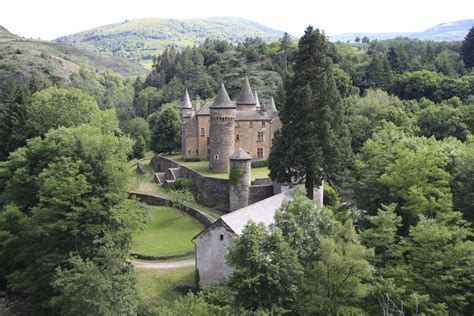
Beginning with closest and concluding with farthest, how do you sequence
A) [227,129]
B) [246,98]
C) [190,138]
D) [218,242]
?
[218,242] → [227,129] → [246,98] → [190,138]

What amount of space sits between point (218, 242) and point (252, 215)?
293 centimetres

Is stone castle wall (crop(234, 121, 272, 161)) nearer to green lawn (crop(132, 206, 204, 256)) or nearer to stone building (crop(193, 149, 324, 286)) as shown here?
green lawn (crop(132, 206, 204, 256))

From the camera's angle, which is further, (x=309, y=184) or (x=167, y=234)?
(x=167, y=234)

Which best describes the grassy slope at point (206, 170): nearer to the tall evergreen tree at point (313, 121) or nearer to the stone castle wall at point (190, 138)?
the stone castle wall at point (190, 138)

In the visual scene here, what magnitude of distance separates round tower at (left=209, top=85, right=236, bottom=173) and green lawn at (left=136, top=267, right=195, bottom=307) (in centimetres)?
1928

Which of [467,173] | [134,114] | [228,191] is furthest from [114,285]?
[134,114]

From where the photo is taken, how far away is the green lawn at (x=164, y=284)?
88.3 ft

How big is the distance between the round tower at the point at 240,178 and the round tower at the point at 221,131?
8497mm

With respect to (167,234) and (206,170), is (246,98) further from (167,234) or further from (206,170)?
(167,234)

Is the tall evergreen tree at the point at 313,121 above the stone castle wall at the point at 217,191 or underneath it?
above

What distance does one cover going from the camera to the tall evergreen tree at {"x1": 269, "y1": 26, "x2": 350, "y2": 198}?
106 feet

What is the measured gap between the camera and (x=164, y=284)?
28.5 metres

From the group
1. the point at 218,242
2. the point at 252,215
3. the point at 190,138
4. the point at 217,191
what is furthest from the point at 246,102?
the point at 218,242

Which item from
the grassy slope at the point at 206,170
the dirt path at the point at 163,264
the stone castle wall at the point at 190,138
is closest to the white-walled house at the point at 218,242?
the dirt path at the point at 163,264
